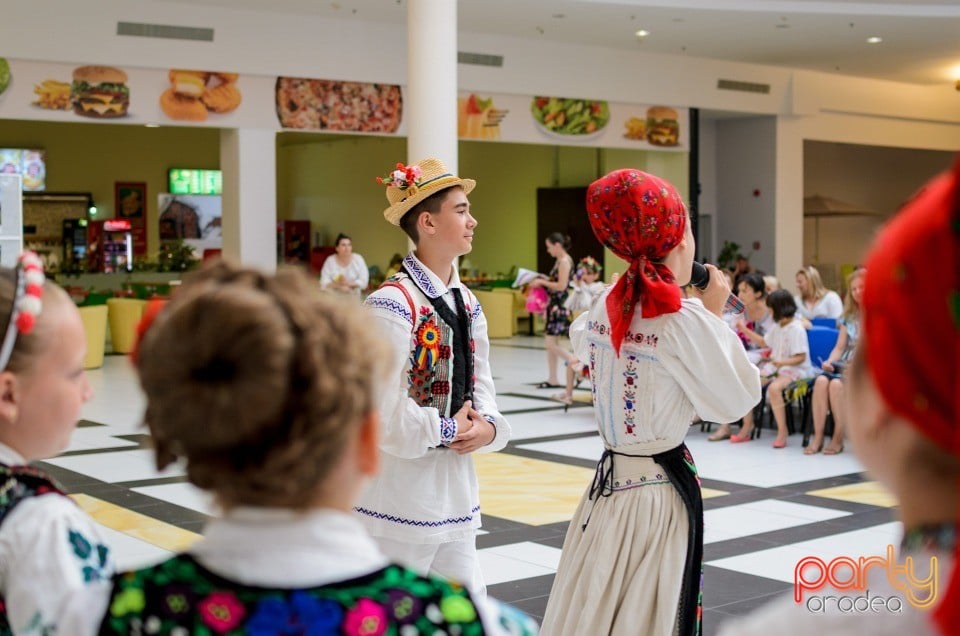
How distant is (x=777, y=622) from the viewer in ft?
3.63

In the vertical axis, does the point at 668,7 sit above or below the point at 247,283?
above

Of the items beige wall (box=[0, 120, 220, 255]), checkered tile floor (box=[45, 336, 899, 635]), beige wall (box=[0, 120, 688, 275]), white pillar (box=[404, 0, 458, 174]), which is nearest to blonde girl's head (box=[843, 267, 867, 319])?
checkered tile floor (box=[45, 336, 899, 635])

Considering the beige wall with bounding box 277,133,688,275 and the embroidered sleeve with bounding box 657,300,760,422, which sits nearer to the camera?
the embroidered sleeve with bounding box 657,300,760,422

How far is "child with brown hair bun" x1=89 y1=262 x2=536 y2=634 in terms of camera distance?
1.16 meters

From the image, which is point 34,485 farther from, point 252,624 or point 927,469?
point 927,469

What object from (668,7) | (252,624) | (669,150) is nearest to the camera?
(252,624)

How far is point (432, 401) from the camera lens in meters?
3.46

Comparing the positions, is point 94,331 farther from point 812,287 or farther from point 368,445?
point 368,445

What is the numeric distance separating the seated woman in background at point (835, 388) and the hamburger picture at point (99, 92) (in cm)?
928

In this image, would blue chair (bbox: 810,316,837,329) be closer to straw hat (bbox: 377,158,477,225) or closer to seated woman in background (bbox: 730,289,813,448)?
seated woman in background (bbox: 730,289,813,448)

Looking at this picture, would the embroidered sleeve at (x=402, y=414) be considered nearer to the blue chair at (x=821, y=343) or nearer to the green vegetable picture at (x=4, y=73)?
the blue chair at (x=821, y=343)

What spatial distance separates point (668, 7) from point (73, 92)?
7596mm

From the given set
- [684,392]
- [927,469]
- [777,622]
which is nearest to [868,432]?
[927,469]

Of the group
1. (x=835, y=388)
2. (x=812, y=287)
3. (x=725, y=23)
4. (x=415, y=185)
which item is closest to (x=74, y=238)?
(x=725, y=23)
